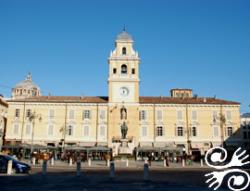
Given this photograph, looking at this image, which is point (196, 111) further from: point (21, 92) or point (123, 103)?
point (21, 92)

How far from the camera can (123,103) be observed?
2254 inches

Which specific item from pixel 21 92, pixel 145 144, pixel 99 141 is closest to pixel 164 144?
pixel 145 144

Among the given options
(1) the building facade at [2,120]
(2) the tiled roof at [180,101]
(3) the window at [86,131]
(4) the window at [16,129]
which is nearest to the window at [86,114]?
(3) the window at [86,131]

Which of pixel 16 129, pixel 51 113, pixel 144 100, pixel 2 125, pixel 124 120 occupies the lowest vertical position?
pixel 16 129

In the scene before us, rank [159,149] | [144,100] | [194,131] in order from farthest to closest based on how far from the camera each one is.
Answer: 1. [144,100]
2. [194,131]
3. [159,149]

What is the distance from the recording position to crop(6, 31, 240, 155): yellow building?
56500 millimetres

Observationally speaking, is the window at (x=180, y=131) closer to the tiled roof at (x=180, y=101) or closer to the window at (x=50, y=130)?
the tiled roof at (x=180, y=101)

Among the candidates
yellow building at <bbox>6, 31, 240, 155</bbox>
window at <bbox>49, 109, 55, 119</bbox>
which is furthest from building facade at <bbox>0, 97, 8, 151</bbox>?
window at <bbox>49, 109, 55, 119</bbox>

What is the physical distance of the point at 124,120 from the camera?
56.4 m

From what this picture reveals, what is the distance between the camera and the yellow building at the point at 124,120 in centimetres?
5650

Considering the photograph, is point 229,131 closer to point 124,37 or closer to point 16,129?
point 124,37

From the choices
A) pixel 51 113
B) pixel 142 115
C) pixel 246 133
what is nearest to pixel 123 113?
pixel 142 115

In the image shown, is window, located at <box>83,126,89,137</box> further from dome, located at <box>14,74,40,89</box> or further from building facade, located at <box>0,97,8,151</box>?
dome, located at <box>14,74,40,89</box>

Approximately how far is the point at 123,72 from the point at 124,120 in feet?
29.1
